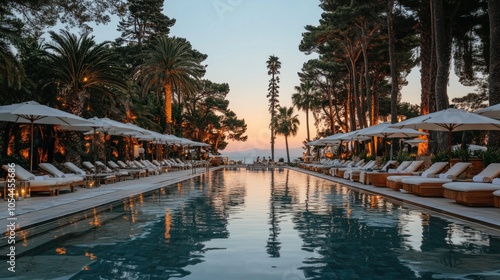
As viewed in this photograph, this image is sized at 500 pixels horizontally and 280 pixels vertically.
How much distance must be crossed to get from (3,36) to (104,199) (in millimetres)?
10179

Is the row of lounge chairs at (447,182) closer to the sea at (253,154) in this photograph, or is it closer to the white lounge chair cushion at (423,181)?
the white lounge chair cushion at (423,181)

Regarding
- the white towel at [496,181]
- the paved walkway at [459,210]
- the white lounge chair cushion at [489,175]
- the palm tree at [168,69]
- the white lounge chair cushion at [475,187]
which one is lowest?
the paved walkway at [459,210]

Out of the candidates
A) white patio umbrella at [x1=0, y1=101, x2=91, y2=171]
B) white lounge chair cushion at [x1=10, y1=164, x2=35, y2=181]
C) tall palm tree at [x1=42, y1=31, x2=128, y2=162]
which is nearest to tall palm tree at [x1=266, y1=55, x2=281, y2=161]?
tall palm tree at [x1=42, y1=31, x2=128, y2=162]

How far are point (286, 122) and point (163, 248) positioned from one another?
2687 inches

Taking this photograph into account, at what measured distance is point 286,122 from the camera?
74375 millimetres

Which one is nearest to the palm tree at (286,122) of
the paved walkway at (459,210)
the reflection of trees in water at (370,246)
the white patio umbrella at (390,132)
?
the white patio umbrella at (390,132)

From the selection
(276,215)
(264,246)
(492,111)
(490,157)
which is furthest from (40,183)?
(490,157)

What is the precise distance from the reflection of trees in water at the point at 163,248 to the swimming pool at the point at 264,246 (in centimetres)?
1

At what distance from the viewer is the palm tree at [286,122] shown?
73.8m

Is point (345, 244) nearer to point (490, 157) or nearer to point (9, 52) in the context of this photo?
point (490, 157)

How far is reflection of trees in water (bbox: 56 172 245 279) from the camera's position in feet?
18.0

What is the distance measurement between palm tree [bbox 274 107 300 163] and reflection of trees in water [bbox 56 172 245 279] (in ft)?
207

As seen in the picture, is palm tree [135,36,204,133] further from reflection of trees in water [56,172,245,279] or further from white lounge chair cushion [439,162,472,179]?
reflection of trees in water [56,172,245,279]

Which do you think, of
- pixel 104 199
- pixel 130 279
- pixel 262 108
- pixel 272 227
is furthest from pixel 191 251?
pixel 262 108
